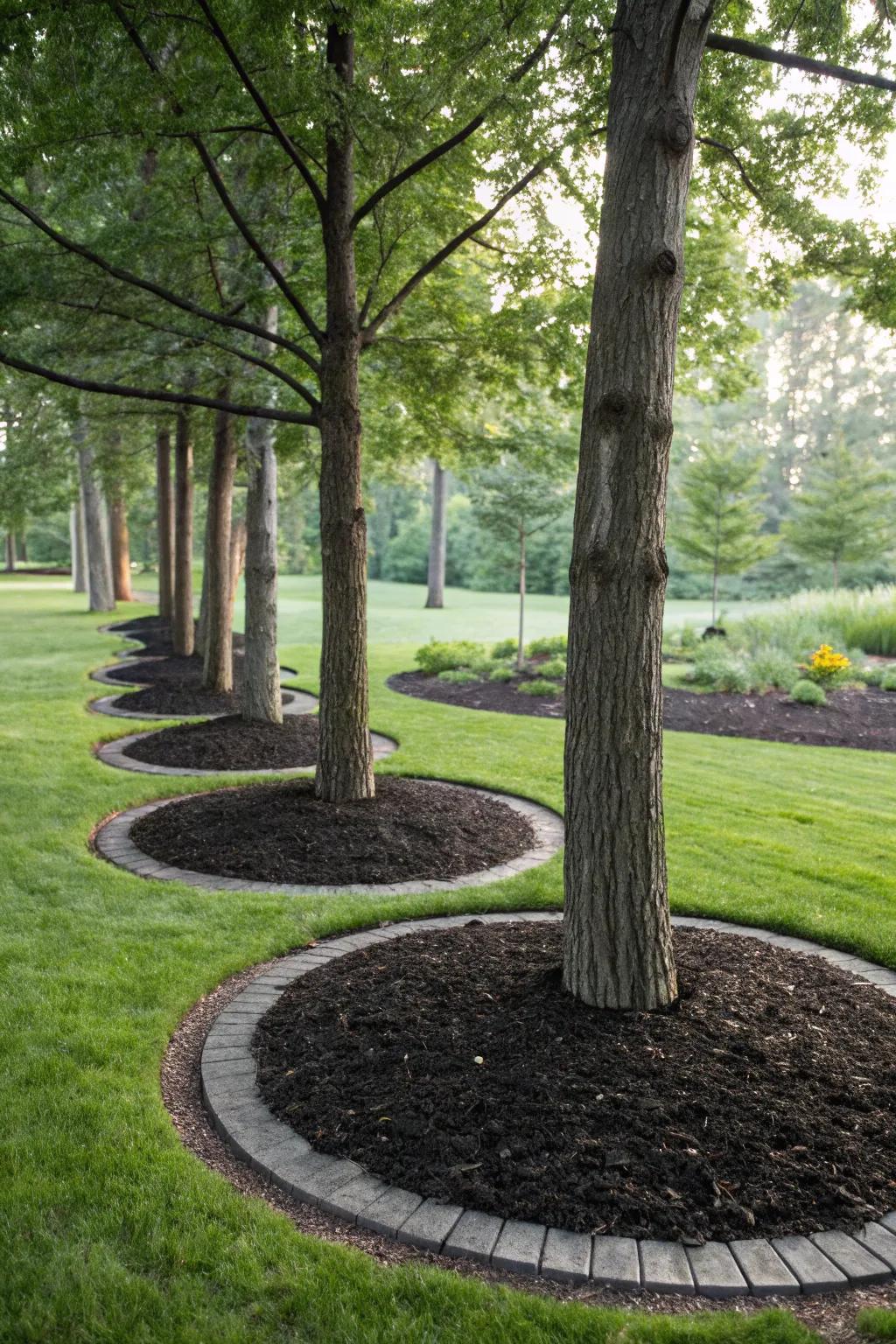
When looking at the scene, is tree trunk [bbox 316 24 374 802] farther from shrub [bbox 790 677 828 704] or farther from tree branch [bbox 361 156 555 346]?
shrub [bbox 790 677 828 704]

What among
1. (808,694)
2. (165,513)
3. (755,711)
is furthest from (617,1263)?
(165,513)

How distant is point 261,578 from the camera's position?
28.0 ft

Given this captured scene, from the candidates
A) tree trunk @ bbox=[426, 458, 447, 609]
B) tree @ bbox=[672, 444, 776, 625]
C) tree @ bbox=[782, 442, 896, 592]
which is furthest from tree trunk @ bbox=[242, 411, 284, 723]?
tree trunk @ bbox=[426, 458, 447, 609]

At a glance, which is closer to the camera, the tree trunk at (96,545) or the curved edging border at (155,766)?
the curved edging border at (155,766)

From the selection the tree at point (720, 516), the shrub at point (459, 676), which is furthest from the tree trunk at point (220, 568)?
the tree at point (720, 516)

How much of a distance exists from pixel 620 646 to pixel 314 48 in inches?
177

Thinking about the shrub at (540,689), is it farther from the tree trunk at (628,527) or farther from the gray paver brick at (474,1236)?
the gray paver brick at (474,1236)

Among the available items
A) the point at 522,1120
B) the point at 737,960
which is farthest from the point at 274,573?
the point at 522,1120

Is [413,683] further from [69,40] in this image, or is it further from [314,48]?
[69,40]

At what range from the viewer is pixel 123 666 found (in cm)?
1412

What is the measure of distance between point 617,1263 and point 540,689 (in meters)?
10.6

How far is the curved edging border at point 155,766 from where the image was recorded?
7.82m

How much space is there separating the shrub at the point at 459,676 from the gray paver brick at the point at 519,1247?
11410 millimetres

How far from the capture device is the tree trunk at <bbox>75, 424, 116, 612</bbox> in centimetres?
2067
